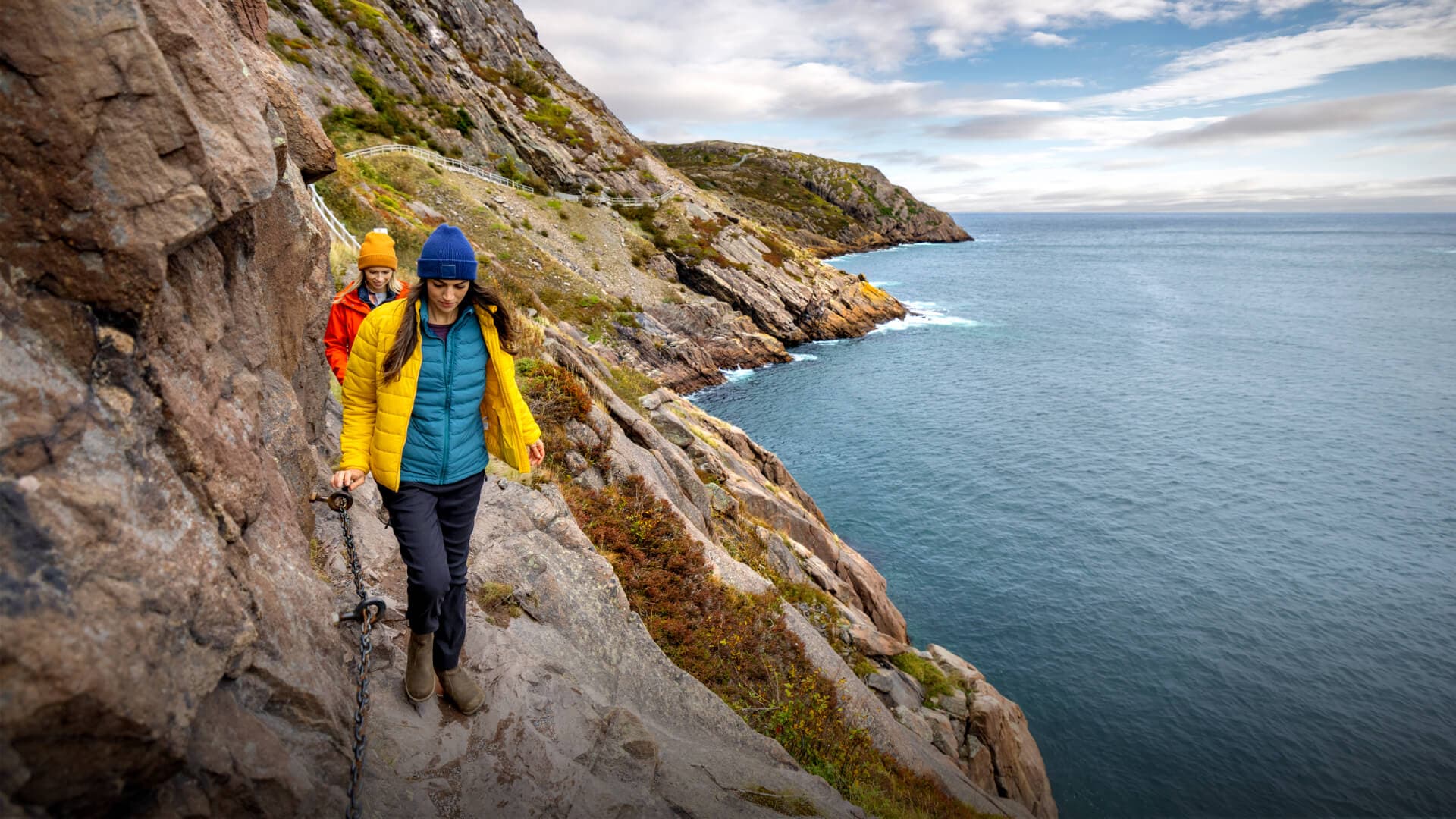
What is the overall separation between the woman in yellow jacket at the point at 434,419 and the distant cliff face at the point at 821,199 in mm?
137674

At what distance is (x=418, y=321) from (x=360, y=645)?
9.07 ft

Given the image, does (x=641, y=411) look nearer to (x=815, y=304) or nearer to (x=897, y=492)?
(x=897, y=492)

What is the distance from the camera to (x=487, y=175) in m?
51.5

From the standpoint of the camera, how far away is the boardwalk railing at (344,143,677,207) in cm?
4372

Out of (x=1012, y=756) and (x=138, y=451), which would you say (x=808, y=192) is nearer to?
(x=1012, y=756)

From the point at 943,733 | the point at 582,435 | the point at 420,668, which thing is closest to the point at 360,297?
the point at 420,668

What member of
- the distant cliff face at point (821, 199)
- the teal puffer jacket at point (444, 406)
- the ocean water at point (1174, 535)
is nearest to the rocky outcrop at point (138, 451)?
the teal puffer jacket at point (444, 406)

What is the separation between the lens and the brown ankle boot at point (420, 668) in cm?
550

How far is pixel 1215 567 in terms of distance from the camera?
25500mm

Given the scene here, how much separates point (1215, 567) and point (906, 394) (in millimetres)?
23255

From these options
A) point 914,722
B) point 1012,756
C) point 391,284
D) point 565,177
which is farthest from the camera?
point 565,177

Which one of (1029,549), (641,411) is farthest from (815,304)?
(641,411)

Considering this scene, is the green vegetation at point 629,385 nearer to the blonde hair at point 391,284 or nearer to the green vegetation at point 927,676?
the green vegetation at point 927,676

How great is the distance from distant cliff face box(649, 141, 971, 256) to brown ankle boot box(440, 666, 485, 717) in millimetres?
137976
